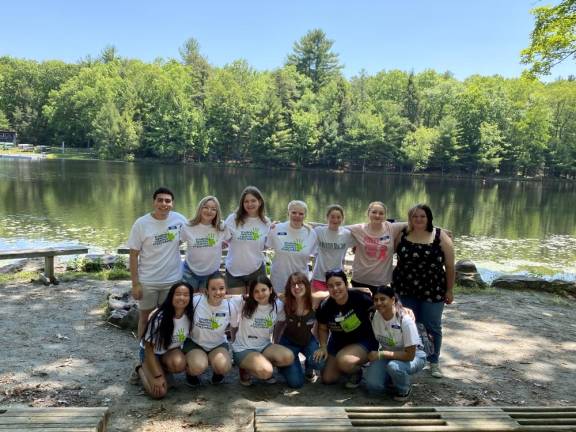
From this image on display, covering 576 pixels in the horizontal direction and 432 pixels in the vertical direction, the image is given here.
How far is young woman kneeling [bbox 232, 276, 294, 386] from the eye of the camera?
4.30m

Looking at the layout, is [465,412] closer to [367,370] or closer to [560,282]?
[367,370]

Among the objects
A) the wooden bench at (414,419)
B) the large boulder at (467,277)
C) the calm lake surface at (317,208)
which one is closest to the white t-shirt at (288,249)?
the wooden bench at (414,419)

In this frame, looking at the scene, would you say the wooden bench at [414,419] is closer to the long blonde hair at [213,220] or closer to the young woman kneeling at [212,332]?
the young woman kneeling at [212,332]

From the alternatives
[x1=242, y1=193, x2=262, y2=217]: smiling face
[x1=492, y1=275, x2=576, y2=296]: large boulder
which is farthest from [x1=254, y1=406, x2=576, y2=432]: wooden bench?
Result: [x1=492, y1=275, x2=576, y2=296]: large boulder

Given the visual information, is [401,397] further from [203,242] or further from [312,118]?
[312,118]

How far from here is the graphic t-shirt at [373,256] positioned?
4941 millimetres

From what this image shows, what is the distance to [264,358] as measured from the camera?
14.1 feet

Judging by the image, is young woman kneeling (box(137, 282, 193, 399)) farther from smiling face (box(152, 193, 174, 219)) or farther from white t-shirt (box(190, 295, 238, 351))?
smiling face (box(152, 193, 174, 219))

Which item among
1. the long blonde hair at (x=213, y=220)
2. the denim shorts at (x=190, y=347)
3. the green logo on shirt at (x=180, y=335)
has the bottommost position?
the denim shorts at (x=190, y=347)

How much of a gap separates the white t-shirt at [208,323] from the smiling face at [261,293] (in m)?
0.29

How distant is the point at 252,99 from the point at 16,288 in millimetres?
58729

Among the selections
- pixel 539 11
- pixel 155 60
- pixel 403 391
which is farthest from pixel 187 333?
pixel 155 60

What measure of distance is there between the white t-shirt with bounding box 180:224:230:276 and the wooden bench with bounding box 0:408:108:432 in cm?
222

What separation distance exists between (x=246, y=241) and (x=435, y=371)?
2.31 m
